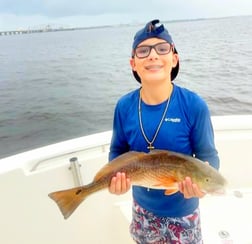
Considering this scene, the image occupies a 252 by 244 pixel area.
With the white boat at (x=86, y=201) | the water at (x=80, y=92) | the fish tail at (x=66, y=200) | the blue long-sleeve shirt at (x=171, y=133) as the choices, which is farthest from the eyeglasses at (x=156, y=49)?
the water at (x=80, y=92)

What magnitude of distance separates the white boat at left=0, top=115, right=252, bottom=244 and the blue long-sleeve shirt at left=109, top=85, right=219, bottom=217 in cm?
92

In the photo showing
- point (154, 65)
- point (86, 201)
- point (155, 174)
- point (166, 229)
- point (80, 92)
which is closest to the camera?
point (155, 174)

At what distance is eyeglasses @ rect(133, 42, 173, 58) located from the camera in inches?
71.7

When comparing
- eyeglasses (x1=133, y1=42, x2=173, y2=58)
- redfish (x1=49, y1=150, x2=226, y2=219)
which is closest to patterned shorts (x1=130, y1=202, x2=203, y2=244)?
redfish (x1=49, y1=150, x2=226, y2=219)

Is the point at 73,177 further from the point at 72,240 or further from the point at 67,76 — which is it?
the point at 67,76

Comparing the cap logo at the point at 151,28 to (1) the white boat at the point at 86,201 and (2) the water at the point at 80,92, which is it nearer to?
(1) the white boat at the point at 86,201

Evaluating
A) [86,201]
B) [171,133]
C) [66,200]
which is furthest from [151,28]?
[86,201]

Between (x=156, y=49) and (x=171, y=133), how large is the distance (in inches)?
18.3

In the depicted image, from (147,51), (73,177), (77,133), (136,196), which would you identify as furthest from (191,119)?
(77,133)

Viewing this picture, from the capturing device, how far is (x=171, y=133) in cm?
181

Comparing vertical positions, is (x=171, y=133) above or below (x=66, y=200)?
above

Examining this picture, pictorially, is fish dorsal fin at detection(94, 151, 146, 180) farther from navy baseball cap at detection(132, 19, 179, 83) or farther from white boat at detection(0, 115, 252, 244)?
white boat at detection(0, 115, 252, 244)

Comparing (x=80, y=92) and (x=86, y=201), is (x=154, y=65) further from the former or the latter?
(x=80, y=92)

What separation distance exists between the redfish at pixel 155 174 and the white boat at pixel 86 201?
101 centimetres
